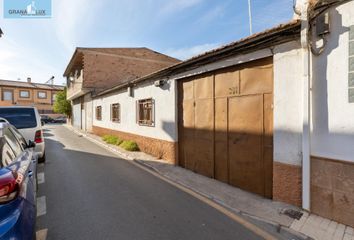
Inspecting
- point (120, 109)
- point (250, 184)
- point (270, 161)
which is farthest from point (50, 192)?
point (120, 109)

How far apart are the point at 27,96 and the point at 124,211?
55.2 m

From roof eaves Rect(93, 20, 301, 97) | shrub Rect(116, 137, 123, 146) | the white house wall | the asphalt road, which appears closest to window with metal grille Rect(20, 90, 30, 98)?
shrub Rect(116, 137, 123, 146)

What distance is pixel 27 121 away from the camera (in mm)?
7438

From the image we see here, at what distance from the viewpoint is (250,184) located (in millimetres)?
5156

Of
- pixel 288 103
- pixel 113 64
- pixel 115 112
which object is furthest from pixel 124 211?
pixel 113 64

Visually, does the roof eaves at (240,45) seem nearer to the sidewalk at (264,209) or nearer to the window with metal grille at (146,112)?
the window with metal grille at (146,112)

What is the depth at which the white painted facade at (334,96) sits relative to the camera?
348 centimetres

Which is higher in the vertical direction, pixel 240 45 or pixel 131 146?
pixel 240 45

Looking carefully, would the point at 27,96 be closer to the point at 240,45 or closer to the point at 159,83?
the point at 159,83

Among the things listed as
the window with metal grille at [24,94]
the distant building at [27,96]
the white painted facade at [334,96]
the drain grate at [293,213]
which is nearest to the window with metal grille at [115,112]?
the drain grate at [293,213]

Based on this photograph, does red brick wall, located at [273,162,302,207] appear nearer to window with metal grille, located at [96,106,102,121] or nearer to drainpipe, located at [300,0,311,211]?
drainpipe, located at [300,0,311,211]

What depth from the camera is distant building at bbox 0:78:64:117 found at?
4633 cm

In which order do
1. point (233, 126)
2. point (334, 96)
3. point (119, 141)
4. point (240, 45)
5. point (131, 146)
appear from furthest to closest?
point (119, 141)
point (131, 146)
point (233, 126)
point (240, 45)
point (334, 96)

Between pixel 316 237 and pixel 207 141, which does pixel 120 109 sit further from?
pixel 316 237
